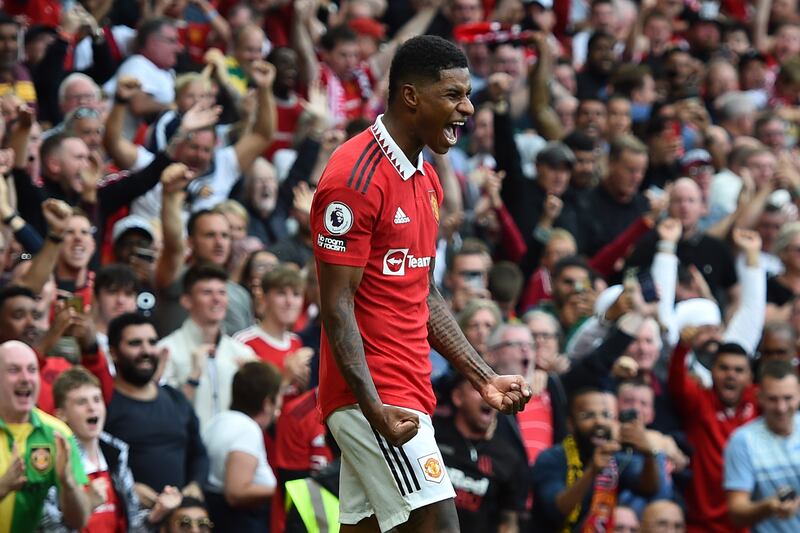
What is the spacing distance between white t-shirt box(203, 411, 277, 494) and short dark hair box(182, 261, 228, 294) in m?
1.03

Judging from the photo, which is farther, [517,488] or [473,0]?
[473,0]

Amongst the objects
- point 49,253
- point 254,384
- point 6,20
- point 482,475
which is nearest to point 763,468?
point 482,475

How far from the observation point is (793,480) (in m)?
10.8

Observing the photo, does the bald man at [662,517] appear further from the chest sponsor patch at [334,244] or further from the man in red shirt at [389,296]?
the chest sponsor patch at [334,244]

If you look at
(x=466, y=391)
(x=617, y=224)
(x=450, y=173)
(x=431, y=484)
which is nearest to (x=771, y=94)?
(x=617, y=224)

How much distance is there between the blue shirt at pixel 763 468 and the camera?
35.2ft

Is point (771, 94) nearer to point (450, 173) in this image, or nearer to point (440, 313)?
point (450, 173)

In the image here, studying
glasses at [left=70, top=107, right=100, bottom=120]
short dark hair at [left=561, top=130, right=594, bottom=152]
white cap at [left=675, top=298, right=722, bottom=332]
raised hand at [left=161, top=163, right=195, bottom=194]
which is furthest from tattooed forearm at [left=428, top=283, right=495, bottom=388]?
short dark hair at [left=561, top=130, right=594, bottom=152]

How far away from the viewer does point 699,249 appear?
13516 millimetres

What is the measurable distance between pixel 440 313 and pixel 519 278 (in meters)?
5.90

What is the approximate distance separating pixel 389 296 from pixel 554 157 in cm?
788

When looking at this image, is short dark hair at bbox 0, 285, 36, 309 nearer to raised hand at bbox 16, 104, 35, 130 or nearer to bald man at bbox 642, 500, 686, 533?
raised hand at bbox 16, 104, 35, 130

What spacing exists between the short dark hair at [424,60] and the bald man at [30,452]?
319cm

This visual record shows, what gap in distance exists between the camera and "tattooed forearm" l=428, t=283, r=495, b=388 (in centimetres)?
611
